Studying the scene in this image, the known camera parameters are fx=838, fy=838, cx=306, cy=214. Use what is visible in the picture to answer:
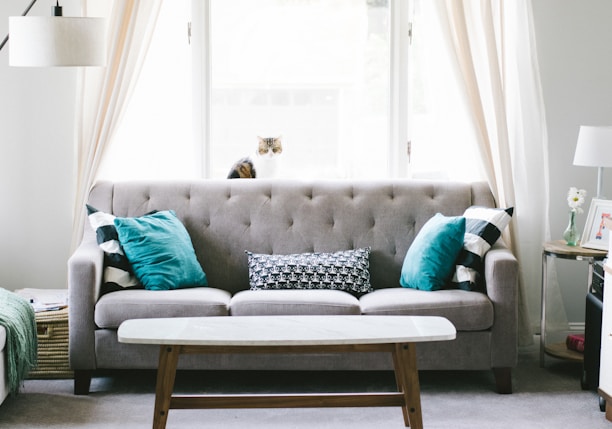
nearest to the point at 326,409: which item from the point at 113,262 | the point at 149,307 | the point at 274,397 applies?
the point at 274,397

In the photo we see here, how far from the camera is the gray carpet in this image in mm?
3285

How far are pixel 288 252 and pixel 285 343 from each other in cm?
133

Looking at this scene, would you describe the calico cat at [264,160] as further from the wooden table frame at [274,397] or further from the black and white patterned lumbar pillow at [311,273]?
the wooden table frame at [274,397]

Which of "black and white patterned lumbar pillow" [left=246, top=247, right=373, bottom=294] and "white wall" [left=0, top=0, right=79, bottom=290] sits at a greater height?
"white wall" [left=0, top=0, right=79, bottom=290]

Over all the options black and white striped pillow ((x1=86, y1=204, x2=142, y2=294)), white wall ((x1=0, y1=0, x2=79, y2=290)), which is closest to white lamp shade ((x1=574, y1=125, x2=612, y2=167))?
black and white striped pillow ((x1=86, y1=204, x2=142, y2=294))

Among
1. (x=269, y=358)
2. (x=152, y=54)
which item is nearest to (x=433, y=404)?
(x=269, y=358)

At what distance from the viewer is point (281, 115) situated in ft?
15.0

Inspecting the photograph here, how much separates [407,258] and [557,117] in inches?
49.8

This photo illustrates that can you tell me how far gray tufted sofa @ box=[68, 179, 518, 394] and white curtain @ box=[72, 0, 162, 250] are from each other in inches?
7.7

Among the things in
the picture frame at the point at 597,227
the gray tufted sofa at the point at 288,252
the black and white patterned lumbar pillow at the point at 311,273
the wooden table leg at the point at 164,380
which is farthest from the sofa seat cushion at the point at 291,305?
the picture frame at the point at 597,227

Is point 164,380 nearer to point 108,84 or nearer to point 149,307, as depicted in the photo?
point 149,307

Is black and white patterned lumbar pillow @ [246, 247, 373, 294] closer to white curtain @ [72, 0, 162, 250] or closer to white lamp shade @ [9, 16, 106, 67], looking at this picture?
→ white curtain @ [72, 0, 162, 250]

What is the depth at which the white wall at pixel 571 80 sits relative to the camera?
4426 mm

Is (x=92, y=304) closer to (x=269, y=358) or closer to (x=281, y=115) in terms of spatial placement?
(x=269, y=358)
